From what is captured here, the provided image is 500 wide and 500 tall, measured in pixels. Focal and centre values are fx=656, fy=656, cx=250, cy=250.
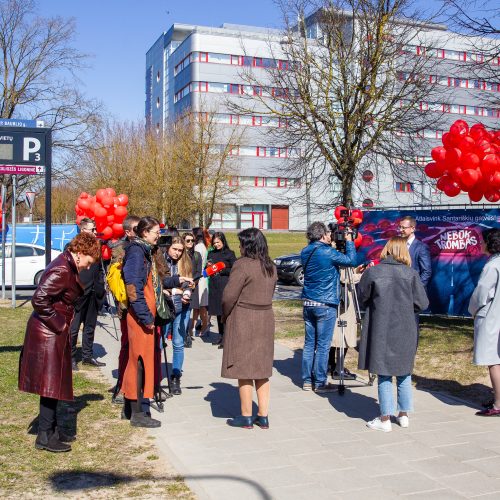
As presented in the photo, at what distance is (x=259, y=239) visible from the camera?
617cm

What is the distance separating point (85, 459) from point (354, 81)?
439 inches

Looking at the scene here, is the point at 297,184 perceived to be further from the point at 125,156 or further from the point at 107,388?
the point at 125,156

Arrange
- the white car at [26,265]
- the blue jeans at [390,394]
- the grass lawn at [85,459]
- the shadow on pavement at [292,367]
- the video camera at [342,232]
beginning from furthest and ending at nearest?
the white car at [26,265] < the shadow on pavement at [292,367] < the video camera at [342,232] < the blue jeans at [390,394] < the grass lawn at [85,459]

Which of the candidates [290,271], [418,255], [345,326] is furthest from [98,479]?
[290,271]

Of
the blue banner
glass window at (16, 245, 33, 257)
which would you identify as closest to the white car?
glass window at (16, 245, 33, 257)

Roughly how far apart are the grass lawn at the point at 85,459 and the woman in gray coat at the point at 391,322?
219cm

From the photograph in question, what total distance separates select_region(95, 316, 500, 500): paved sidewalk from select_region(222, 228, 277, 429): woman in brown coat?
23.5 inches

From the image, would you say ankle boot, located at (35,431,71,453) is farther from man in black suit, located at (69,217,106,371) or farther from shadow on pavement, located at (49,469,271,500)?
man in black suit, located at (69,217,106,371)

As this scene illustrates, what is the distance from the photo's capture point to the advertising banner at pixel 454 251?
12.0m

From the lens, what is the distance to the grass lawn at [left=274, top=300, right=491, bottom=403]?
801 centimetres

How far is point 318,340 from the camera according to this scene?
304 inches

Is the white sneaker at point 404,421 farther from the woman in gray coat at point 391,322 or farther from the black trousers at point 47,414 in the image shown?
the black trousers at point 47,414


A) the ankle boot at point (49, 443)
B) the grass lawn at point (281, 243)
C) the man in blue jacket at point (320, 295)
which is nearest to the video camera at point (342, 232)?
the man in blue jacket at point (320, 295)

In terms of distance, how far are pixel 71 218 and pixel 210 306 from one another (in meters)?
40.2
